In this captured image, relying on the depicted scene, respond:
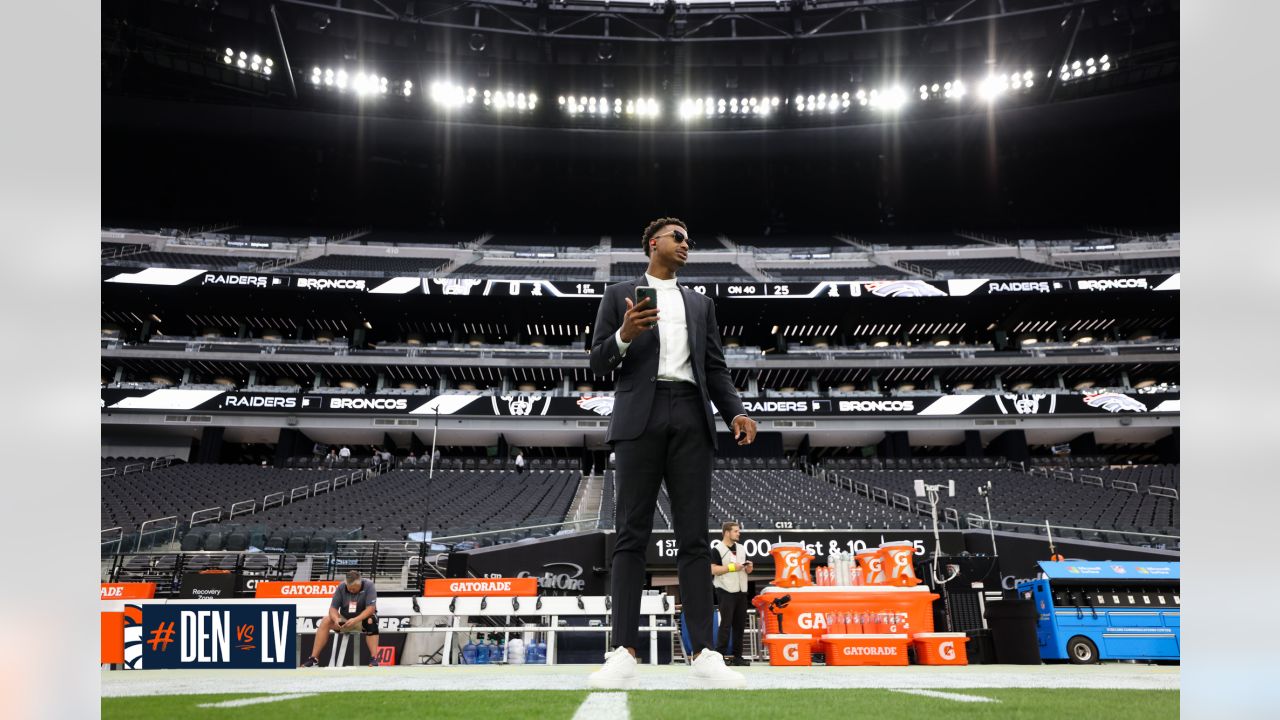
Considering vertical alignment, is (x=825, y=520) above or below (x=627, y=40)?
below

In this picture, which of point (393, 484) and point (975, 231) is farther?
point (975, 231)

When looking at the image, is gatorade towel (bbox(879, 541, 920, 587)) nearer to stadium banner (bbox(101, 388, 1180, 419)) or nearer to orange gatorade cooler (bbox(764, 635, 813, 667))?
orange gatorade cooler (bbox(764, 635, 813, 667))

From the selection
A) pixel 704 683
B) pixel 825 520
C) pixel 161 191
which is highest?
pixel 161 191

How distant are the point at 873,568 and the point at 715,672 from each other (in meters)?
5.39

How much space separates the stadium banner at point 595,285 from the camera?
29219mm

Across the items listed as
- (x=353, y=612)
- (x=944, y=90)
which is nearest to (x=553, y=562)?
(x=353, y=612)

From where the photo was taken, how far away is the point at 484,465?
90.6 ft

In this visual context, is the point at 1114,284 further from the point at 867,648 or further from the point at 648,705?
the point at 648,705

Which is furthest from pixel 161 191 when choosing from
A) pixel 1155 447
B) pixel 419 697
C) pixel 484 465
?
pixel 1155 447

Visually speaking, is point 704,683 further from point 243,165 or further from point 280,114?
point 243,165

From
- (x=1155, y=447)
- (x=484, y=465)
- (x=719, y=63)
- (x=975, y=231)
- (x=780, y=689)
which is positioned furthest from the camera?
(x=975, y=231)

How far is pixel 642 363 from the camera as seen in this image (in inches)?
115

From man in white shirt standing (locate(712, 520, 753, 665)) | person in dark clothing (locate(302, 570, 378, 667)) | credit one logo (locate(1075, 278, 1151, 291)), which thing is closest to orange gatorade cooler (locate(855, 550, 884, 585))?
man in white shirt standing (locate(712, 520, 753, 665))

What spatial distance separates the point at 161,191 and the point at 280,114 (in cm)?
1041
